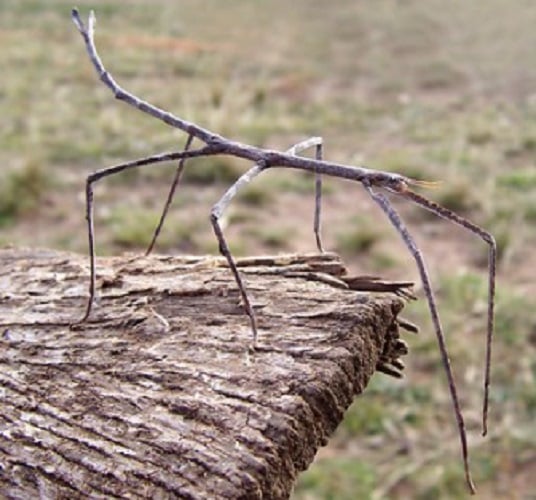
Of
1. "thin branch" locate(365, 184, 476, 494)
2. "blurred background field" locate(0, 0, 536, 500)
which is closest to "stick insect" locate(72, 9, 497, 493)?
"thin branch" locate(365, 184, 476, 494)

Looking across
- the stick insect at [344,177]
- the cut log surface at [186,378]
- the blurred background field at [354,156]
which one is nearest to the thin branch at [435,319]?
the stick insect at [344,177]

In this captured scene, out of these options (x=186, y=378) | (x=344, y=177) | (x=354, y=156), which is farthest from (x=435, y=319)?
(x=354, y=156)

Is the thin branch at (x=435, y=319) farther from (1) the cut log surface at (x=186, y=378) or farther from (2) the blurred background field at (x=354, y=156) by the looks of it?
(2) the blurred background field at (x=354, y=156)

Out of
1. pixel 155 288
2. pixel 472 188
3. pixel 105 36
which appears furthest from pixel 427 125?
pixel 155 288

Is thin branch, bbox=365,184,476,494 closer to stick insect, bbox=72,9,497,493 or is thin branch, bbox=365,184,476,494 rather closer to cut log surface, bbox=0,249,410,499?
stick insect, bbox=72,9,497,493

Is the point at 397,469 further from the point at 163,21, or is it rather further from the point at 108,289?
the point at 163,21
